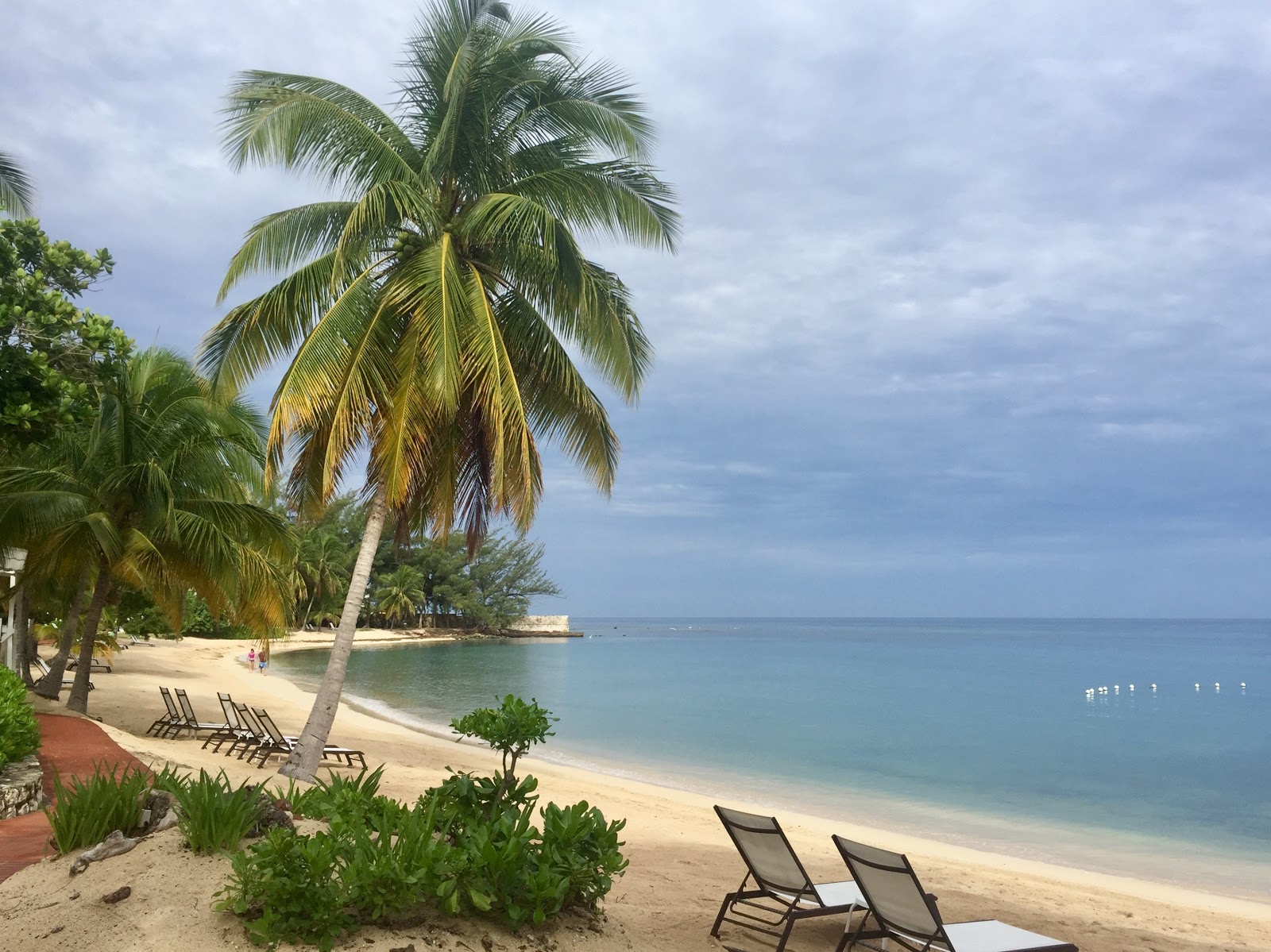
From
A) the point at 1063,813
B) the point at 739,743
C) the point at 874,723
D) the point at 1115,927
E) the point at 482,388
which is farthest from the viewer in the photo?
the point at 874,723

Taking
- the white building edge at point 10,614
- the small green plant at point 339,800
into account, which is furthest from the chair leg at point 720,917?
the white building edge at point 10,614

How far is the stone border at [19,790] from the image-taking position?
657 cm

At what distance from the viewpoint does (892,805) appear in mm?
Result: 16672

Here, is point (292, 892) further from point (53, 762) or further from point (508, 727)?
point (53, 762)

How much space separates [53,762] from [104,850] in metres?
5.30

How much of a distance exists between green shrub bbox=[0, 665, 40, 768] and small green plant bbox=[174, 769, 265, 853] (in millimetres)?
3679

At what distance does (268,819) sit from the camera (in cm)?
469

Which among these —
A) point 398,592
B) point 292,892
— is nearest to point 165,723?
point 292,892

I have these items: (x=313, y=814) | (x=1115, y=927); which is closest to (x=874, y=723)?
(x=1115, y=927)

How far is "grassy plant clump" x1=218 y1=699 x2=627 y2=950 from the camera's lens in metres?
3.68

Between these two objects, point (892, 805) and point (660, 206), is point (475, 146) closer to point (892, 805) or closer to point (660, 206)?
point (660, 206)

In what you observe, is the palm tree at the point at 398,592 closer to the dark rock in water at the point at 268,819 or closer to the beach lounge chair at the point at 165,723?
the beach lounge chair at the point at 165,723

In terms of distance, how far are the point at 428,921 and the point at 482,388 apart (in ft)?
22.7

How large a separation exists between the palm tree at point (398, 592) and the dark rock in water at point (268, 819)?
230 feet
